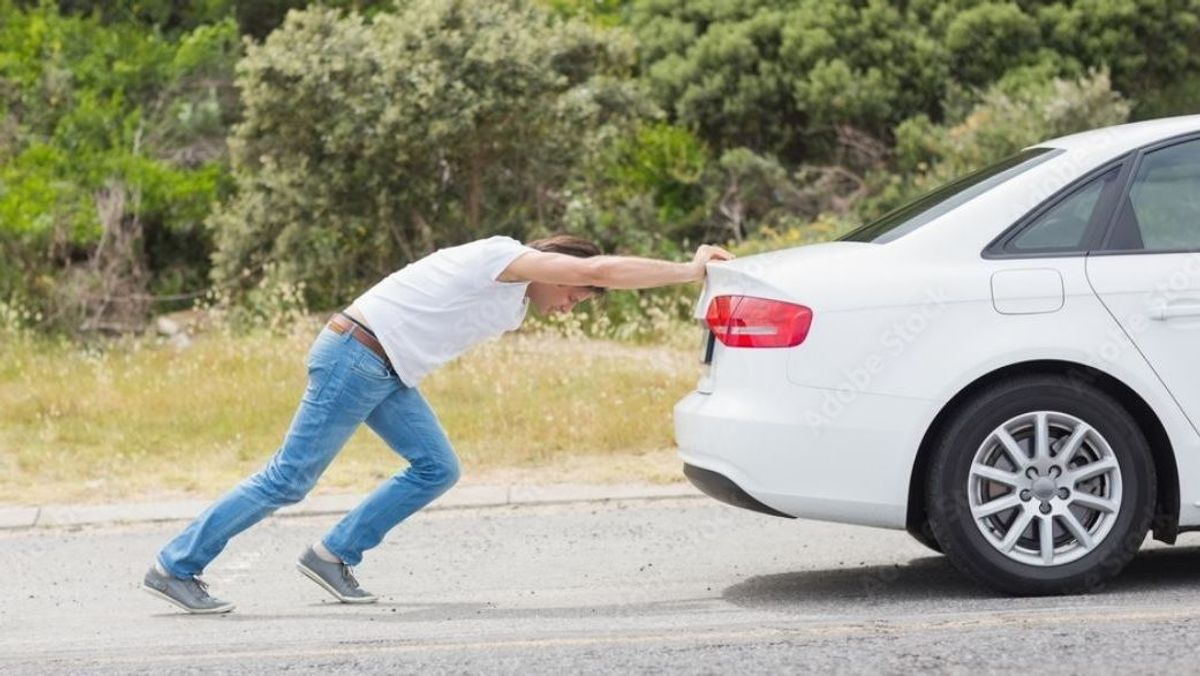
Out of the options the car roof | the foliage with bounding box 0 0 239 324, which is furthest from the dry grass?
the foliage with bounding box 0 0 239 324

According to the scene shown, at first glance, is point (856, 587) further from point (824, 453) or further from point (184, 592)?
point (184, 592)

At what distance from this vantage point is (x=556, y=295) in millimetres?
6762

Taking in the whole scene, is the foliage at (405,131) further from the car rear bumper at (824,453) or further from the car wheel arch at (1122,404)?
the car wheel arch at (1122,404)

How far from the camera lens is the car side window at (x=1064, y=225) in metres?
6.34

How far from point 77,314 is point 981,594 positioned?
13881 millimetres

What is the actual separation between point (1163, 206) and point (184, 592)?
12.3 ft

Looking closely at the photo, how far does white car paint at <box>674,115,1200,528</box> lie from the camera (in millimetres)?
6180

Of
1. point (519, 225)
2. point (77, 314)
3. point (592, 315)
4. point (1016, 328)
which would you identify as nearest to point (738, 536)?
point (1016, 328)

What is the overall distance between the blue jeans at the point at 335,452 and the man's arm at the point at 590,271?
2.16 feet

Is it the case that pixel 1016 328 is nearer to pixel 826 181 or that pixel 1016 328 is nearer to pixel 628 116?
pixel 628 116

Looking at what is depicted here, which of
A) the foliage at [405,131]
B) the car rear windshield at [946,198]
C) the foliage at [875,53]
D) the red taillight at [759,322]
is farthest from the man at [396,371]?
the foliage at [875,53]

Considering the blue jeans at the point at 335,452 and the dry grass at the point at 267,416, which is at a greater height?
the blue jeans at the point at 335,452

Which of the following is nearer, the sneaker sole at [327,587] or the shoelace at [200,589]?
the shoelace at [200,589]

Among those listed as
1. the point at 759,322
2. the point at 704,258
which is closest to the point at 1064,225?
the point at 759,322
